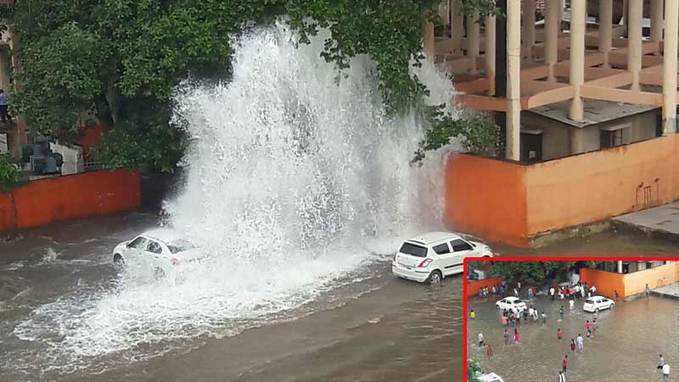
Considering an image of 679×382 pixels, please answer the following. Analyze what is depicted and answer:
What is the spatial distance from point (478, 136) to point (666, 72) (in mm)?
5475

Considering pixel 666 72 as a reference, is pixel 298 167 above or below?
below

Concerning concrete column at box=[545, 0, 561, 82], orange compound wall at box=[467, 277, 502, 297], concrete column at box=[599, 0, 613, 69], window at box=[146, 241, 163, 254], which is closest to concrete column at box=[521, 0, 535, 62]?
concrete column at box=[599, 0, 613, 69]

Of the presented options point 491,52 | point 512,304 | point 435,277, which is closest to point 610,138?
point 491,52

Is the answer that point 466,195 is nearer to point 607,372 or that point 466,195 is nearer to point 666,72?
point 666,72

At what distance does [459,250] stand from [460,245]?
11cm

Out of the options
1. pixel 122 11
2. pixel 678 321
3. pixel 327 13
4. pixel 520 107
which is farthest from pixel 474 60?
pixel 678 321

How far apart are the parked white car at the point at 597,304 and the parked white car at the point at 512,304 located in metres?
0.28

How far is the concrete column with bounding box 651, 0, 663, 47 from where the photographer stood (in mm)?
30353

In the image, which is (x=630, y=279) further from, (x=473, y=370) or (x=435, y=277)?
(x=435, y=277)

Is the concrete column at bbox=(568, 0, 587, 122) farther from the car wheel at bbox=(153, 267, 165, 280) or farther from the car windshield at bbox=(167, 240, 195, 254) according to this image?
the car wheel at bbox=(153, 267, 165, 280)

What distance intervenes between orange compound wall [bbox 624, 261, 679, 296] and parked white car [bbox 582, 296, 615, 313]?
10 centimetres

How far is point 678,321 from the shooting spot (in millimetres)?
4117

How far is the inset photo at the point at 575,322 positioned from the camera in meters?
4.14

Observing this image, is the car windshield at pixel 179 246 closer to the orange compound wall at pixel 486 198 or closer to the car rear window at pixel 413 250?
the car rear window at pixel 413 250
